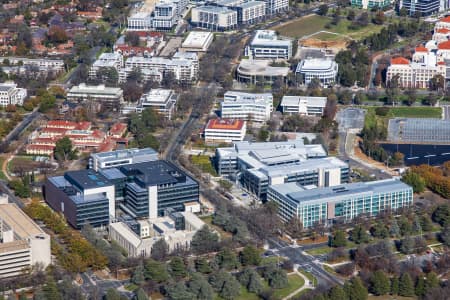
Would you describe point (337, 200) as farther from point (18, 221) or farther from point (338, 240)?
point (18, 221)

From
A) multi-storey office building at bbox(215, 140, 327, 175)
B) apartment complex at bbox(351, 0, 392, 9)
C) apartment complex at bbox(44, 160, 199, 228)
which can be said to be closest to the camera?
apartment complex at bbox(44, 160, 199, 228)

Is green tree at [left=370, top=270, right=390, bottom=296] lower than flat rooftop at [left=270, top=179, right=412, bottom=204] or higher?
lower

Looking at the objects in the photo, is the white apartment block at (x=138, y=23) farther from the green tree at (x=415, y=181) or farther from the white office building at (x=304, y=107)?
the green tree at (x=415, y=181)

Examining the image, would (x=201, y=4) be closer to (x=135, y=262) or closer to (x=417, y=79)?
(x=417, y=79)

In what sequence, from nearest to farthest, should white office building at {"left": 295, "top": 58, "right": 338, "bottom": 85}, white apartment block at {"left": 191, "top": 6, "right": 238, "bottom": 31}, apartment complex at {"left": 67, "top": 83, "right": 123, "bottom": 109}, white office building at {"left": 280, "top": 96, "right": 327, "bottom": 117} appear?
white office building at {"left": 280, "top": 96, "right": 327, "bottom": 117} → apartment complex at {"left": 67, "top": 83, "right": 123, "bottom": 109} → white office building at {"left": 295, "top": 58, "right": 338, "bottom": 85} → white apartment block at {"left": 191, "top": 6, "right": 238, "bottom": 31}

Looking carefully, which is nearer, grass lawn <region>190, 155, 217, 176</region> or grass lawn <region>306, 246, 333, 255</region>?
grass lawn <region>306, 246, 333, 255</region>

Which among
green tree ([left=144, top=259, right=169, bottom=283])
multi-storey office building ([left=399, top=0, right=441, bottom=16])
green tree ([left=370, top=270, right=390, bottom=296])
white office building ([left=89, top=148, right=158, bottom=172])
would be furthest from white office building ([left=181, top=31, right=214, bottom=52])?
green tree ([left=370, top=270, right=390, bottom=296])

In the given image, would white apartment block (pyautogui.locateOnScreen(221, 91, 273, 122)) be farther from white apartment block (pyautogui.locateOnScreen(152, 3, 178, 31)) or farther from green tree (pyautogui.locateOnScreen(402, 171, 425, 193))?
white apartment block (pyautogui.locateOnScreen(152, 3, 178, 31))
